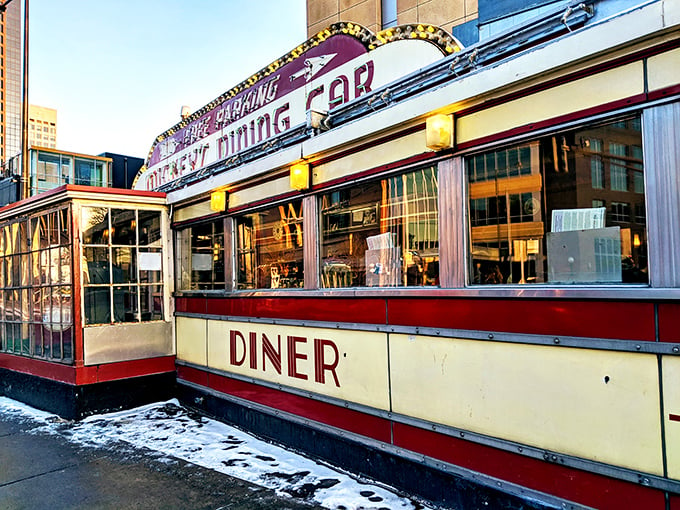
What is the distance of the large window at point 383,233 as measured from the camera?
137 inches

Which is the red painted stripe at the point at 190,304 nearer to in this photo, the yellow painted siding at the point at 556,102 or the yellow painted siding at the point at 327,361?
the yellow painted siding at the point at 327,361

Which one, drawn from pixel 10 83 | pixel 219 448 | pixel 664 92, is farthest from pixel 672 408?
pixel 10 83

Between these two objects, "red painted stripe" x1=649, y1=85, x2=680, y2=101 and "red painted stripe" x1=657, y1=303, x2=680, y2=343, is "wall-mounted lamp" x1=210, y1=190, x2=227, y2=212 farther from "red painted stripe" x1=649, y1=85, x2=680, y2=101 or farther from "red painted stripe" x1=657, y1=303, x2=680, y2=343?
→ "red painted stripe" x1=657, y1=303, x2=680, y2=343

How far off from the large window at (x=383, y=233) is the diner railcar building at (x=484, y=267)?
0.05 ft

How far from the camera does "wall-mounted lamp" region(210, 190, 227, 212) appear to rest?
5531 millimetres

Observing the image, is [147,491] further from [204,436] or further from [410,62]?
[410,62]

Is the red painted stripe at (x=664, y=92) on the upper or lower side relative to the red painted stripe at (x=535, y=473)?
upper

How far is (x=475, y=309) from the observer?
3.10 meters

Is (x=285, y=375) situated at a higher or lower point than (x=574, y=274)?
lower

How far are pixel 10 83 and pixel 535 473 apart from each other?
119m

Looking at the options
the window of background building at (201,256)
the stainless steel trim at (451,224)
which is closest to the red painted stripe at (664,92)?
the stainless steel trim at (451,224)

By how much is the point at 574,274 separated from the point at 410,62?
9.15 ft

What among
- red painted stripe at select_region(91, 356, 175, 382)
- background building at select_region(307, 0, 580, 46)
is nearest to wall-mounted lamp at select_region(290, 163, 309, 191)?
red painted stripe at select_region(91, 356, 175, 382)

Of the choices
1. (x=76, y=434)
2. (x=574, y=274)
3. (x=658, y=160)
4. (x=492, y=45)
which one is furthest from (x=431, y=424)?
(x=76, y=434)
